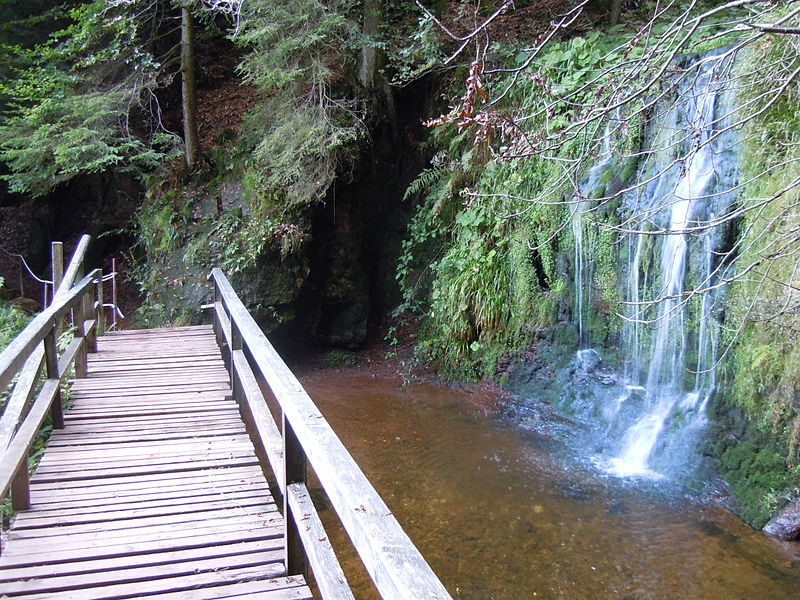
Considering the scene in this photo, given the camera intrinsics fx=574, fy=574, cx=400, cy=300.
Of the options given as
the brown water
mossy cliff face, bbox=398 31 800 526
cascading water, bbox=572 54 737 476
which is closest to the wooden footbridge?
the brown water

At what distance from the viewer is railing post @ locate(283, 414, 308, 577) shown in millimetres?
2652

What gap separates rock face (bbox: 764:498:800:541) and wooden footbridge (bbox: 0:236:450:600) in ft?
14.9

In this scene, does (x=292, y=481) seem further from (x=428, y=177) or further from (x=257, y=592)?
(x=428, y=177)

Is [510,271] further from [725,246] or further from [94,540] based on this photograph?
[94,540]

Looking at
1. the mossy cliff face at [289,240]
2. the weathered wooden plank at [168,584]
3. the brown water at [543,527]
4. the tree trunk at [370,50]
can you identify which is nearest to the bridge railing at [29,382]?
the weathered wooden plank at [168,584]

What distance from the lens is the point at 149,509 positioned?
11.1ft

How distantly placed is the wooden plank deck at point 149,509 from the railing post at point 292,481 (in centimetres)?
7

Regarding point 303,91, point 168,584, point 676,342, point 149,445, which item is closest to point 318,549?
point 168,584

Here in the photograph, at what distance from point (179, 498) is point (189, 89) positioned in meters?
9.74

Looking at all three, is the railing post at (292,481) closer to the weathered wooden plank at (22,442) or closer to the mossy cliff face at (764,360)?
the weathered wooden plank at (22,442)

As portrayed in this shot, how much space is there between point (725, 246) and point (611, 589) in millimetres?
4130

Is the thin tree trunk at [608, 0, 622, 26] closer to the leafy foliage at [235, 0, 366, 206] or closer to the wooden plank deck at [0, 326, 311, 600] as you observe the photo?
the leafy foliage at [235, 0, 366, 206]

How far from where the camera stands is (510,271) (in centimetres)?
890

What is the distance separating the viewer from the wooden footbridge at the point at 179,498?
1.94 meters
